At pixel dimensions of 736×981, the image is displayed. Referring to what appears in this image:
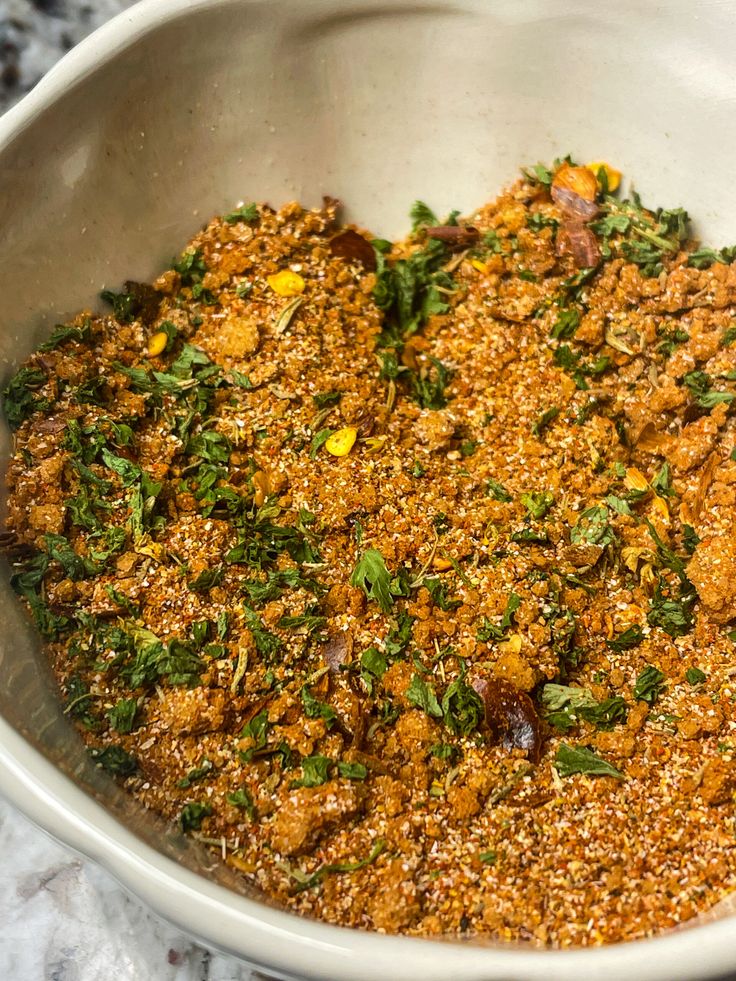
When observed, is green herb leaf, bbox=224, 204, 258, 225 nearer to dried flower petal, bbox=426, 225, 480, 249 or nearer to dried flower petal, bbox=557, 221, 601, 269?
dried flower petal, bbox=426, 225, 480, 249

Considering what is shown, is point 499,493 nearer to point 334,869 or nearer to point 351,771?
point 351,771

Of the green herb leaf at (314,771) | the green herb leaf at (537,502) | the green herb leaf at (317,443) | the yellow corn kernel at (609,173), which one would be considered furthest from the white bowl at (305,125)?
the green herb leaf at (537,502)

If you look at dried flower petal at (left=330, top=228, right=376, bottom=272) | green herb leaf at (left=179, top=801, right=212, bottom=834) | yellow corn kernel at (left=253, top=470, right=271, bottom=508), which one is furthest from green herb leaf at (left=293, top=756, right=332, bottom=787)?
dried flower petal at (left=330, top=228, right=376, bottom=272)

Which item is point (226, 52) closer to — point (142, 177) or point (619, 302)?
point (142, 177)

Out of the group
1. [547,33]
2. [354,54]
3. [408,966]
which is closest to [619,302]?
[547,33]

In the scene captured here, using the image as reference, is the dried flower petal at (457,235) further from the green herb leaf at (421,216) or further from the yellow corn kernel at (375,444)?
the yellow corn kernel at (375,444)

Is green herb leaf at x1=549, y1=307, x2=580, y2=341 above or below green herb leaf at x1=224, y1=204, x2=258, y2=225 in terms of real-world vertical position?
below

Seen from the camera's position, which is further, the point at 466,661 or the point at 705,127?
the point at 705,127
